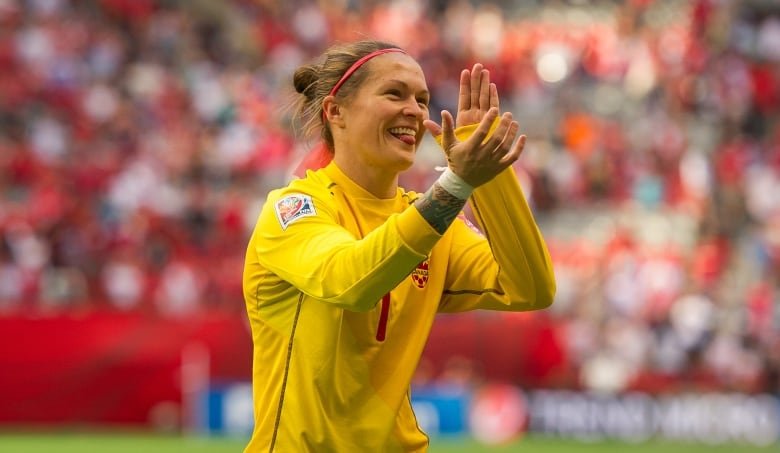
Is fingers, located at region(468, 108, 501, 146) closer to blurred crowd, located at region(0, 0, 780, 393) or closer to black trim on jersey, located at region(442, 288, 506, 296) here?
black trim on jersey, located at region(442, 288, 506, 296)

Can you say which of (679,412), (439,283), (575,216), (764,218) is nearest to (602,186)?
(575,216)

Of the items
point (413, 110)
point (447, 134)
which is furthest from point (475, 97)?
point (447, 134)

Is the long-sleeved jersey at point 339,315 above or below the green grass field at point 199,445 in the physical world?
above

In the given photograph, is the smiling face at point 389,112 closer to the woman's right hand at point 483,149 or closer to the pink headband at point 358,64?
the pink headband at point 358,64

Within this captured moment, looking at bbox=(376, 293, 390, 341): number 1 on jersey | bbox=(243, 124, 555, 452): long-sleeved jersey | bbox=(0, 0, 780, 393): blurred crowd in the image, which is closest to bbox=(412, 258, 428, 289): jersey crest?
bbox=(243, 124, 555, 452): long-sleeved jersey

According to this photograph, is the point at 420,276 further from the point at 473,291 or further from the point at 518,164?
the point at 518,164

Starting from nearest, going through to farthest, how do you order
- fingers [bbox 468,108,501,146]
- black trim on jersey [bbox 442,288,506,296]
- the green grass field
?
fingers [bbox 468,108,501,146] < black trim on jersey [bbox 442,288,506,296] < the green grass field

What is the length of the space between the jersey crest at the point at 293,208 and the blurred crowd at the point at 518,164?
12.2 metres

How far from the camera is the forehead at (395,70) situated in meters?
4.30

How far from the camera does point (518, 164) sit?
1939 cm

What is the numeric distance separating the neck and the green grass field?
→ 9.33 m

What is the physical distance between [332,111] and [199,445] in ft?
33.7

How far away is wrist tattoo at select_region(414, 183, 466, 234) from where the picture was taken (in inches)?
151

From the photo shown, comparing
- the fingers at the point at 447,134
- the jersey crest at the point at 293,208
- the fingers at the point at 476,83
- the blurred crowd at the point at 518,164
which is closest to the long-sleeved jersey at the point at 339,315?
the jersey crest at the point at 293,208
